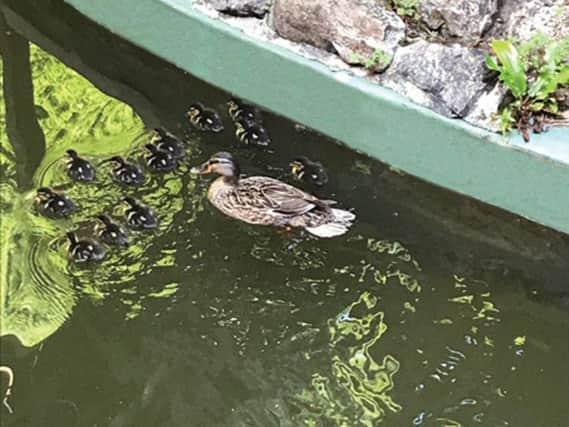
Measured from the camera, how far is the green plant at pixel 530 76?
15.3 feet

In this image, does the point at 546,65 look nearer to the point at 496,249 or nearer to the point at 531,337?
the point at 496,249

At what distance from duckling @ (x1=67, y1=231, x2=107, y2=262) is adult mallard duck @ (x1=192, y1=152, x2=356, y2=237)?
2.18 ft

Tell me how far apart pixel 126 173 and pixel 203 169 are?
0.40 meters

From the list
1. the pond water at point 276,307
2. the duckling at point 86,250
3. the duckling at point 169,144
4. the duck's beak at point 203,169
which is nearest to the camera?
the pond water at point 276,307

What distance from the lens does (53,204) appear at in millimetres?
4906

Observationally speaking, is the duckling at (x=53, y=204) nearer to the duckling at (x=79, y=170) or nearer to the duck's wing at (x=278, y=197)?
the duckling at (x=79, y=170)

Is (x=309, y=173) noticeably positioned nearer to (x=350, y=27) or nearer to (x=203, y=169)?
(x=203, y=169)

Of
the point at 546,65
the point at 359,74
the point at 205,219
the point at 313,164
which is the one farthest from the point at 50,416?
the point at 546,65

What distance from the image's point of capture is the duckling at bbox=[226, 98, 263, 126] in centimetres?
535

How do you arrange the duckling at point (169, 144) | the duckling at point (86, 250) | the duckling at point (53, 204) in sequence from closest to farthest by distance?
1. the duckling at point (86, 250)
2. the duckling at point (53, 204)
3. the duckling at point (169, 144)

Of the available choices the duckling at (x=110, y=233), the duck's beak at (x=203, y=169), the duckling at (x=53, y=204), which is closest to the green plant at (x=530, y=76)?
the duck's beak at (x=203, y=169)

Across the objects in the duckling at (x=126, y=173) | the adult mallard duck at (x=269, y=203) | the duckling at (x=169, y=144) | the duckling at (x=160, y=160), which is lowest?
the duckling at (x=126, y=173)

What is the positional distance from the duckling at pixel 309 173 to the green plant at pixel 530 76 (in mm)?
993

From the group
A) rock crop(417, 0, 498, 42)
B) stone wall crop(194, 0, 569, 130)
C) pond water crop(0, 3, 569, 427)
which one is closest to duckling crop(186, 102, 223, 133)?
pond water crop(0, 3, 569, 427)
